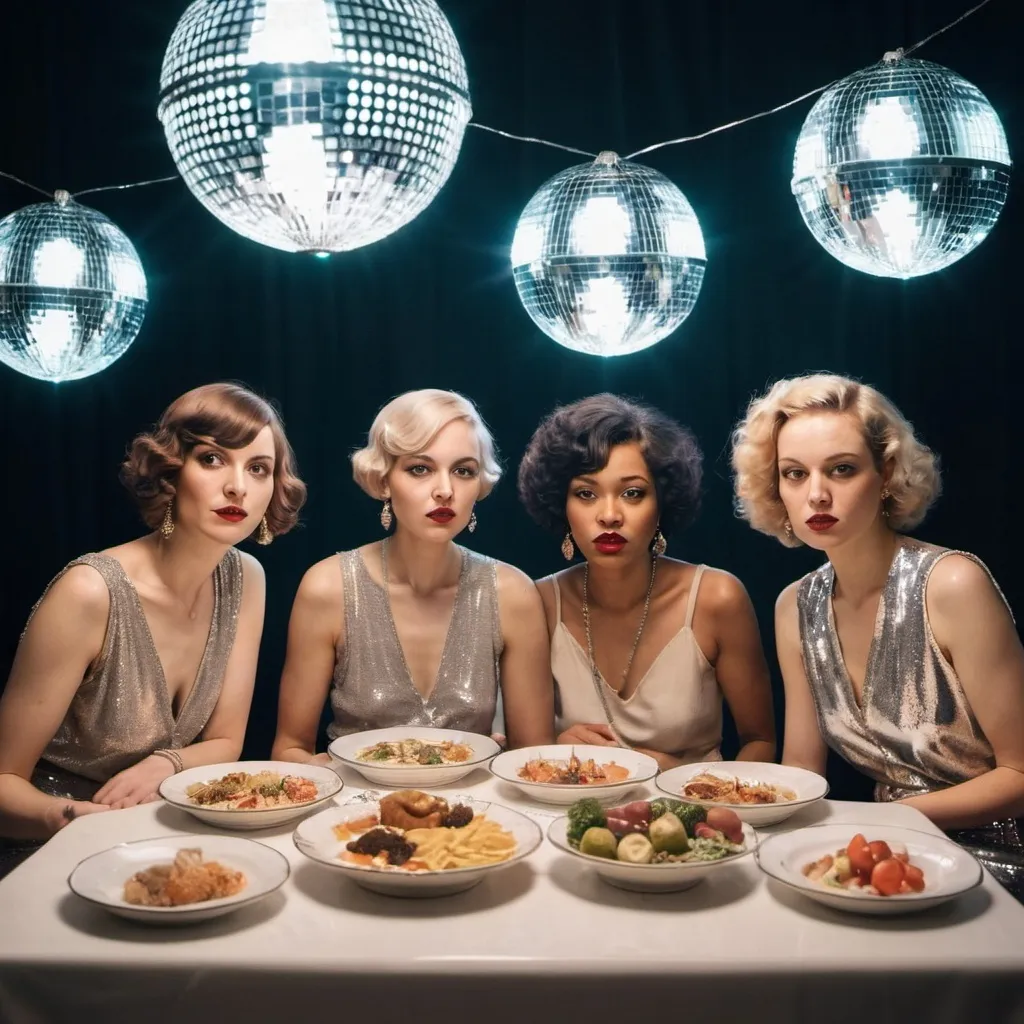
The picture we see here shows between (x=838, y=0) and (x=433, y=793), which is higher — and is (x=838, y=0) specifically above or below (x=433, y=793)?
above

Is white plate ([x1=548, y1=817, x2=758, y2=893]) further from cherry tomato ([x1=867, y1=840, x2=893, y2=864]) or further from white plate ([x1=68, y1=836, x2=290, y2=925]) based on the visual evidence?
white plate ([x1=68, y1=836, x2=290, y2=925])

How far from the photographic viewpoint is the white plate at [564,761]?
231cm

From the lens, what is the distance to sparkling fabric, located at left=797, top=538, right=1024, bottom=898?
2.73m

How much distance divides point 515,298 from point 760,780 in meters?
2.21

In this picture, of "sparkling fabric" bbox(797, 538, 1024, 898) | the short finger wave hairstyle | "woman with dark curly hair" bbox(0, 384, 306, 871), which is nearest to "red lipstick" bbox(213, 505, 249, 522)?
"woman with dark curly hair" bbox(0, 384, 306, 871)

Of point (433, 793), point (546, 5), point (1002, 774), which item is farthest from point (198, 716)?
point (546, 5)

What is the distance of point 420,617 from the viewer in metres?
3.22

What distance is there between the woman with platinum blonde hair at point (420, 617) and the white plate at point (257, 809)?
0.61 m

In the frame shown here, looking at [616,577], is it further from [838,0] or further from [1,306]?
[838,0]

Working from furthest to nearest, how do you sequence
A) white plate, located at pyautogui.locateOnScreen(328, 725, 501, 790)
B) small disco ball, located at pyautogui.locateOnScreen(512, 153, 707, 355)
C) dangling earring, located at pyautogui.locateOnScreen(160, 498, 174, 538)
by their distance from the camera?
dangling earring, located at pyautogui.locateOnScreen(160, 498, 174, 538) < small disco ball, located at pyautogui.locateOnScreen(512, 153, 707, 355) < white plate, located at pyautogui.locateOnScreen(328, 725, 501, 790)

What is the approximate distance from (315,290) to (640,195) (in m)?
1.71

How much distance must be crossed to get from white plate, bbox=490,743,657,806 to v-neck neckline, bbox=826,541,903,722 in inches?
25.8

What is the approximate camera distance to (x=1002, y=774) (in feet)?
8.54

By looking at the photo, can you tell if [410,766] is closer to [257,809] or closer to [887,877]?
[257,809]
